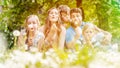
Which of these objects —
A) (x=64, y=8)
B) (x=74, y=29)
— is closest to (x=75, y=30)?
(x=74, y=29)

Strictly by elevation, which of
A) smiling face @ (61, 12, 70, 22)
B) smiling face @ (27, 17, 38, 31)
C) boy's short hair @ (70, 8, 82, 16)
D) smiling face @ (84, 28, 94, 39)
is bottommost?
smiling face @ (84, 28, 94, 39)

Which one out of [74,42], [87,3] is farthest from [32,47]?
[87,3]

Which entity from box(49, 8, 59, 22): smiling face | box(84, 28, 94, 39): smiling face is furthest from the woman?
box(84, 28, 94, 39): smiling face

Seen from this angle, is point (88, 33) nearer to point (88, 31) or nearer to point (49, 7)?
point (88, 31)

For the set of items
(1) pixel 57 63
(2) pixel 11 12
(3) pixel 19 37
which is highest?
(2) pixel 11 12

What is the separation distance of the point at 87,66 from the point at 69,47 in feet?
2.15

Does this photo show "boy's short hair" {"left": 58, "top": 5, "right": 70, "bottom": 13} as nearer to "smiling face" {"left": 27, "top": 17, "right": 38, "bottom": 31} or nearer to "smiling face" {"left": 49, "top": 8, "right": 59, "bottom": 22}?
"smiling face" {"left": 49, "top": 8, "right": 59, "bottom": 22}

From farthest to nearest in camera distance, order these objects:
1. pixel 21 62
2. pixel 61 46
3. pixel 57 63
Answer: pixel 61 46 → pixel 21 62 → pixel 57 63

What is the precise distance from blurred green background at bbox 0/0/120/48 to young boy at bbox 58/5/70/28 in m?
0.02

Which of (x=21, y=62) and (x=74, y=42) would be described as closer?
(x=21, y=62)

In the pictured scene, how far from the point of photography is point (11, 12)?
1766 mm

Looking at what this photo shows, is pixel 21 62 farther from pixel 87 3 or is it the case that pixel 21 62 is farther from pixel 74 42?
pixel 87 3

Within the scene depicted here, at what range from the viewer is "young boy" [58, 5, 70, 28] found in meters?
1.71

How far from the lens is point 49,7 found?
5.67ft
